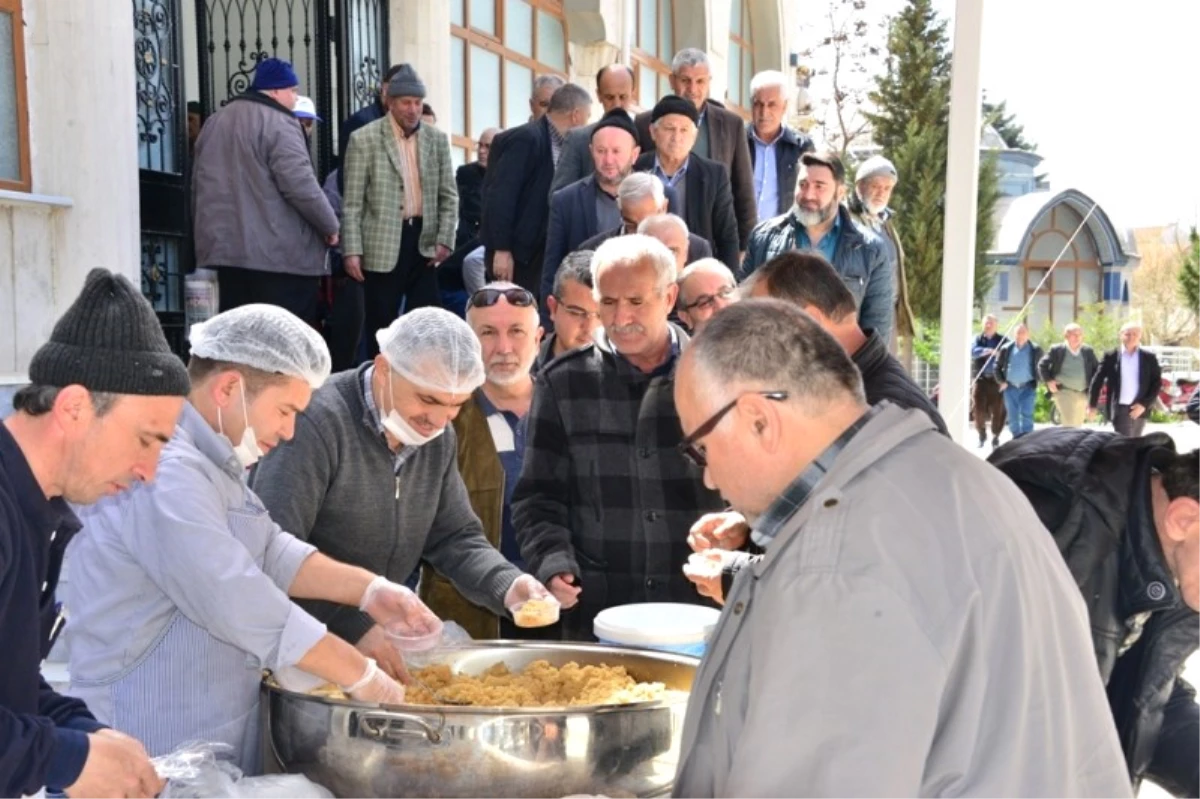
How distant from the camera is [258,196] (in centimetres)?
591

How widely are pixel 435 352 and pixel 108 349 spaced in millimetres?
1137

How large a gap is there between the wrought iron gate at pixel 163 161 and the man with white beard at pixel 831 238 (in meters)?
2.92

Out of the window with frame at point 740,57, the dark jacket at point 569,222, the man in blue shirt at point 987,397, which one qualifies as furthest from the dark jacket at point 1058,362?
the dark jacket at point 569,222

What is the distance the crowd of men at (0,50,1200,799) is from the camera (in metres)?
1.41

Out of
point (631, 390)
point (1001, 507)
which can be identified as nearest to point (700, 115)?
point (631, 390)

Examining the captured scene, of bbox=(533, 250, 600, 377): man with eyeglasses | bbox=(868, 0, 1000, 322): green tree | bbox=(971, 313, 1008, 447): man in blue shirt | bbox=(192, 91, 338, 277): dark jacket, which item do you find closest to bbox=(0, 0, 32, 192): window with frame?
bbox=(192, 91, 338, 277): dark jacket

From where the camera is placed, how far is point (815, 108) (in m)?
17.2

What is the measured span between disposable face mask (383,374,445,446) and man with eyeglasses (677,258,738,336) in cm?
125

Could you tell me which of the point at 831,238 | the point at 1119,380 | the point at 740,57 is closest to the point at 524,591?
the point at 831,238

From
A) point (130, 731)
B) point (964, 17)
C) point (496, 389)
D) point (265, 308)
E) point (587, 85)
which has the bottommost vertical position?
point (130, 731)

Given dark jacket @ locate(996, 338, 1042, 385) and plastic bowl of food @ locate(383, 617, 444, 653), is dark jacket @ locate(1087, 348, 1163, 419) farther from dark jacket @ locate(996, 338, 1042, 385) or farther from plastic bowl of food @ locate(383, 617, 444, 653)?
plastic bowl of food @ locate(383, 617, 444, 653)

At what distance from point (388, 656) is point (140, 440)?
87cm

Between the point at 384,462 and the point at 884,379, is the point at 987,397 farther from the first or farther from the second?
the point at 384,462

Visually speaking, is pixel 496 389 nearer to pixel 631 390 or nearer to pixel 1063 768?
pixel 631 390
